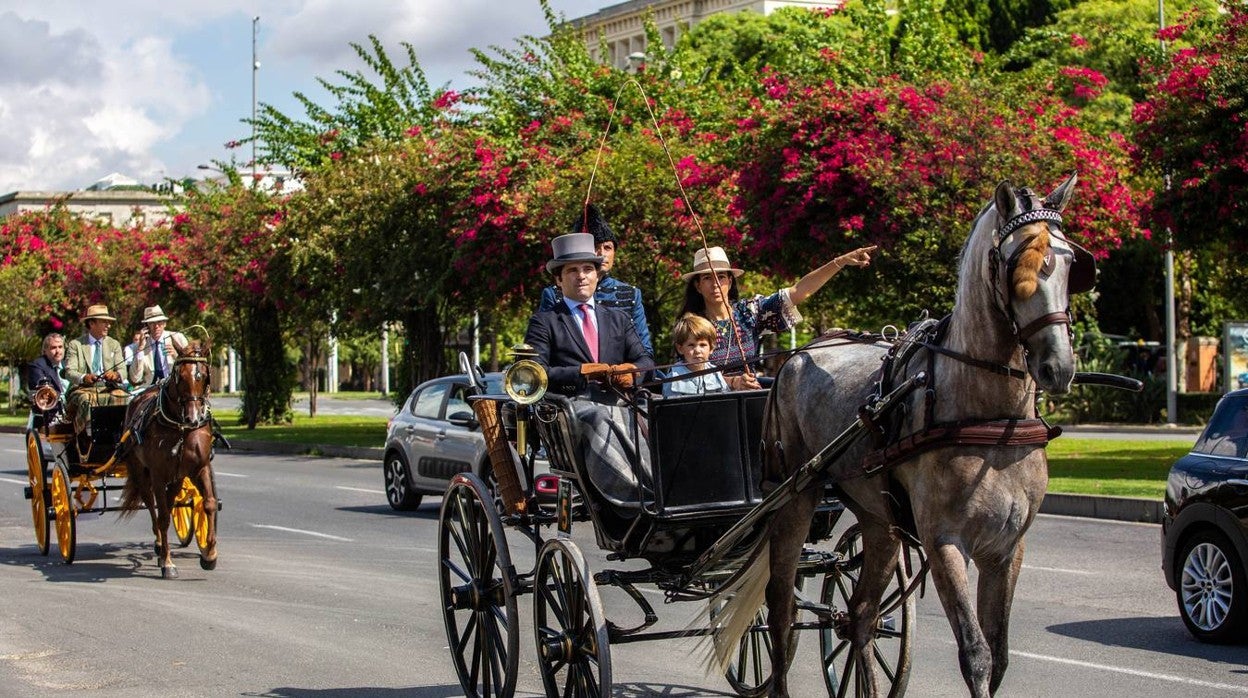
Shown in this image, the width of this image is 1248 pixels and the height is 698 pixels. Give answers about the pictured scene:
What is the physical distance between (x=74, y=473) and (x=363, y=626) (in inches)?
203

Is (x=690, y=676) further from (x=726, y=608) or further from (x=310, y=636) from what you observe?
(x=310, y=636)

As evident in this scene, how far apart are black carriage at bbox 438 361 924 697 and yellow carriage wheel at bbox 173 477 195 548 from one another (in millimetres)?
6349

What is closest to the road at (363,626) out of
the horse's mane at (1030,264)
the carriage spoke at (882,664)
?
the carriage spoke at (882,664)

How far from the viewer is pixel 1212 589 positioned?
9359 mm

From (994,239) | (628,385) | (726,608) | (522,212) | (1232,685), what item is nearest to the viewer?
(994,239)

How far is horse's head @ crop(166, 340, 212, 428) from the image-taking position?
12.6 meters

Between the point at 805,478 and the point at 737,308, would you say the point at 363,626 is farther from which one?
the point at 805,478

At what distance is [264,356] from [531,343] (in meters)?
32.3

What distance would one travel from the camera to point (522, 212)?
26031mm

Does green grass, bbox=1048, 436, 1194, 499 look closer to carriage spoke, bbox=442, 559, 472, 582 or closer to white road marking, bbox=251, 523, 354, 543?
white road marking, bbox=251, 523, 354, 543

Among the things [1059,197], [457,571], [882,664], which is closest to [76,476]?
[457,571]

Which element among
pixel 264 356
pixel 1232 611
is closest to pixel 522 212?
pixel 264 356

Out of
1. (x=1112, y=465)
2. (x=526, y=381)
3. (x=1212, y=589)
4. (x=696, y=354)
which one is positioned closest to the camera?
(x=526, y=381)

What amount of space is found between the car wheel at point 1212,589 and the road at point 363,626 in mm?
156
